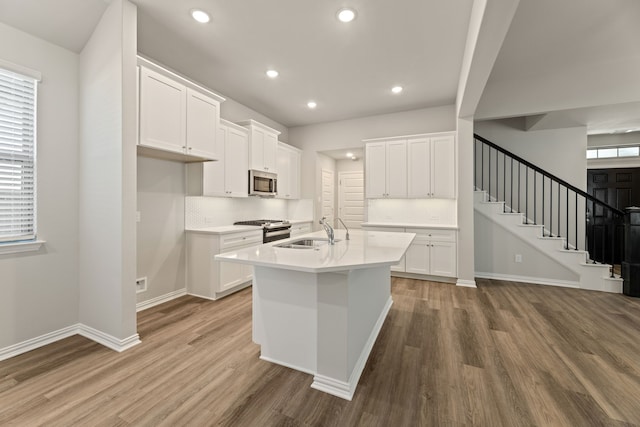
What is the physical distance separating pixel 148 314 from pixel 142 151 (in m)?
1.80

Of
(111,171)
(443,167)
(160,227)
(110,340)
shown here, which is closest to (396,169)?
(443,167)

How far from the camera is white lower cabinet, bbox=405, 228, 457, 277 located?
4355 millimetres

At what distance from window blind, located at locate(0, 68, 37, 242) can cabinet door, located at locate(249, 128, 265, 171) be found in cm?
249

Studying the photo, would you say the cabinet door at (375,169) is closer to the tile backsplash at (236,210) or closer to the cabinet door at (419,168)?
the cabinet door at (419,168)

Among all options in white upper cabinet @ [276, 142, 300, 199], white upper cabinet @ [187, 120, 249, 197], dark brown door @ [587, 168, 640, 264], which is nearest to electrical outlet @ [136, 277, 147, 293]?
white upper cabinet @ [187, 120, 249, 197]

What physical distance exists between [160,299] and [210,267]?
0.70 m

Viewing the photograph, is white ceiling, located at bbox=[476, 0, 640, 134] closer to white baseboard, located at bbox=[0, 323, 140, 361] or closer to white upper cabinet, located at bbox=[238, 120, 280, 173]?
white upper cabinet, located at bbox=[238, 120, 280, 173]

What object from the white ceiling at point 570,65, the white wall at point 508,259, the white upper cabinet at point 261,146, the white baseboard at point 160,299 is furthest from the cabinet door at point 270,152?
the white wall at point 508,259

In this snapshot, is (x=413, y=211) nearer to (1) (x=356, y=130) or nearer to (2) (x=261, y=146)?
(1) (x=356, y=130)

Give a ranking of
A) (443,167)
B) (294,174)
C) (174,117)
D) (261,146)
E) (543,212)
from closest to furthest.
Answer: (174,117) → (443,167) → (261,146) → (543,212) → (294,174)

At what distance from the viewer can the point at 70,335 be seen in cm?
261

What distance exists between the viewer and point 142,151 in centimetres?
292

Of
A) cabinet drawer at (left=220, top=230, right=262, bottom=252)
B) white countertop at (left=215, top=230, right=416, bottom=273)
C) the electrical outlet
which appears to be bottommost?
the electrical outlet

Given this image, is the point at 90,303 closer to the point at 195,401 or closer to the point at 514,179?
the point at 195,401
